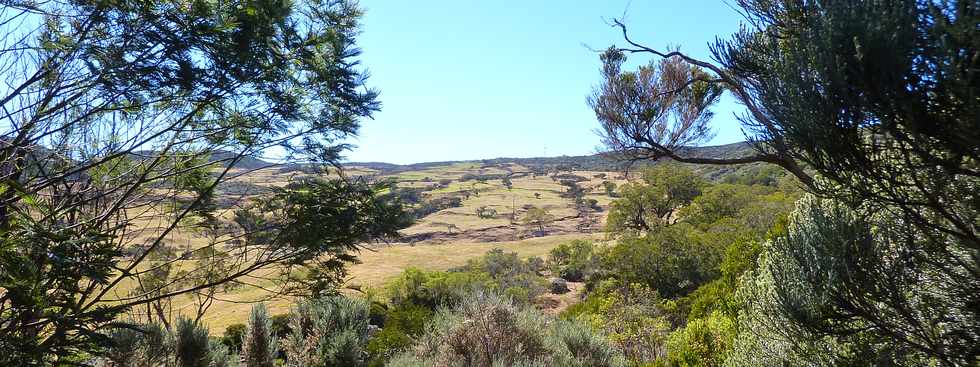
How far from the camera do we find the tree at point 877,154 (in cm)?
322

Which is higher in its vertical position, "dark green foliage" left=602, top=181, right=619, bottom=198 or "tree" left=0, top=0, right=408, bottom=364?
"tree" left=0, top=0, right=408, bottom=364

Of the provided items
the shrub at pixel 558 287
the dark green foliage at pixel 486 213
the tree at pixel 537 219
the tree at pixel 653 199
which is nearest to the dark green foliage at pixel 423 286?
the shrub at pixel 558 287

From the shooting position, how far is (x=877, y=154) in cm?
367

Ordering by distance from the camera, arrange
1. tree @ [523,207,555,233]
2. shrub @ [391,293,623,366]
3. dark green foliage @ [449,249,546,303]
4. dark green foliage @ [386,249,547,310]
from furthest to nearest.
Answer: tree @ [523,207,555,233] < dark green foliage @ [449,249,546,303] < dark green foliage @ [386,249,547,310] < shrub @ [391,293,623,366]

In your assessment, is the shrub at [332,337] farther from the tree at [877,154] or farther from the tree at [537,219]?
the tree at [537,219]

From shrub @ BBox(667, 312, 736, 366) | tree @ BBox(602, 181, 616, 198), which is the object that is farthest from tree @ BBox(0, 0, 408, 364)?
tree @ BBox(602, 181, 616, 198)

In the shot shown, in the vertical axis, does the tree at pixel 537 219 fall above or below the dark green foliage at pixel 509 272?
below

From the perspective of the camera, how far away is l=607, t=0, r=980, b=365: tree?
3.22 m

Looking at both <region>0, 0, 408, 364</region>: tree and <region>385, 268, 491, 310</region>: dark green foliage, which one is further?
<region>385, 268, 491, 310</region>: dark green foliage

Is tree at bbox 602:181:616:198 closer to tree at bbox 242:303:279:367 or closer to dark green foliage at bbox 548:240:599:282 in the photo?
dark green foliage at bbox 548:240:599:282

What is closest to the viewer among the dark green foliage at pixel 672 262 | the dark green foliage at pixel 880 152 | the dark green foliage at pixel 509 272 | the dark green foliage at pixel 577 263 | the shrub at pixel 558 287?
the dark green foliage at pixel 880 152

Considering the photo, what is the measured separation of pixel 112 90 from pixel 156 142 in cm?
151

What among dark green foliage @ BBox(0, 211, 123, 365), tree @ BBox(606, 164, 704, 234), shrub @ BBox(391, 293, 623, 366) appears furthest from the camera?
tree @ BBox(606, 164, 704, 234)

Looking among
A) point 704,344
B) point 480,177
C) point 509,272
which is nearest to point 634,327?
point 704,344
